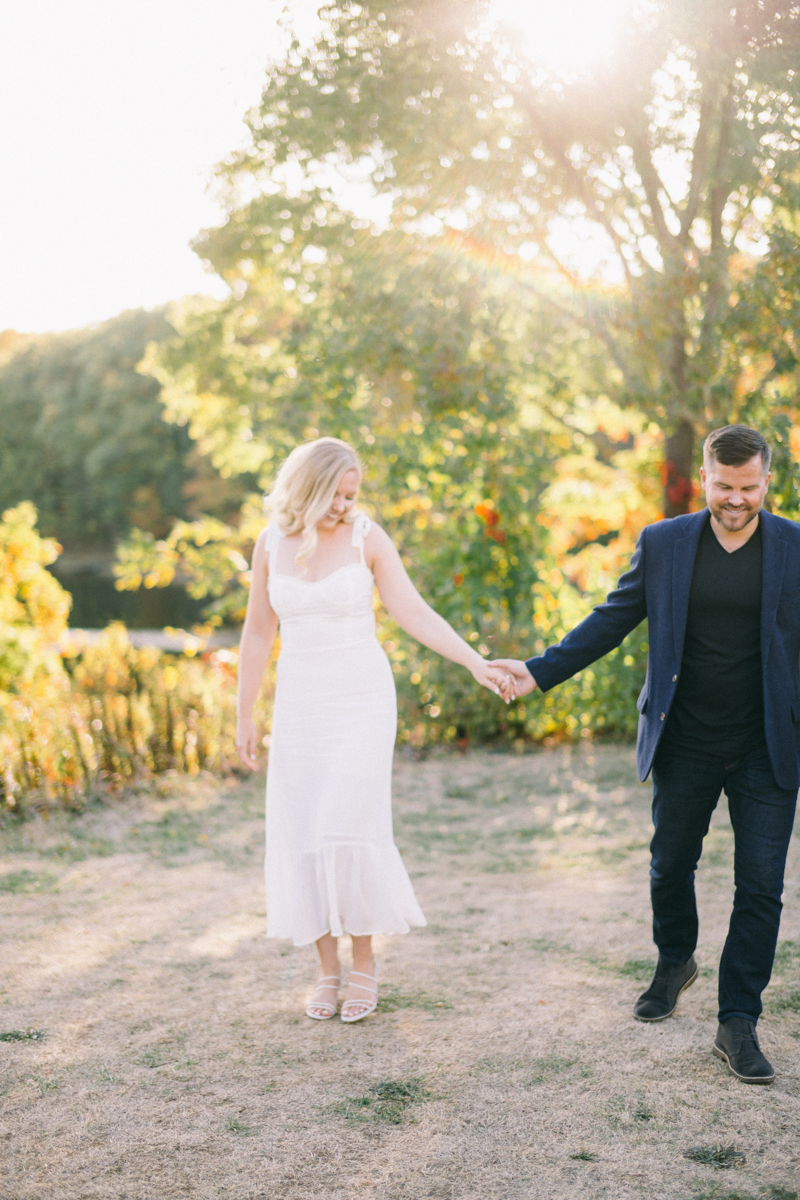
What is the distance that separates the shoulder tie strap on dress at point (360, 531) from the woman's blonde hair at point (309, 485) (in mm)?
147

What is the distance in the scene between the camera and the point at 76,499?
151 ft

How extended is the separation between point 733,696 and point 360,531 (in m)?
1.34

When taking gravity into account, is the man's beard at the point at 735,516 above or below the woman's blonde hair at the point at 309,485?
below

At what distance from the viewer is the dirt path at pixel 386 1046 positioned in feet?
8.39

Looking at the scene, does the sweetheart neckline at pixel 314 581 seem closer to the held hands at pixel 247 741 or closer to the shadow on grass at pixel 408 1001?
the held hands at pixel 247 741

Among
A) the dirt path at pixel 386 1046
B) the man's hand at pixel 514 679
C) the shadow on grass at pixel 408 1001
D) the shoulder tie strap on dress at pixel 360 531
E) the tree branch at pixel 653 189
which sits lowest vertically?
the shadow on grass at pixel 408 1001

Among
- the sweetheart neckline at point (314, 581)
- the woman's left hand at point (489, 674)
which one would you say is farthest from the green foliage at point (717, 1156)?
the sweetheart neckline at point (314, 581)

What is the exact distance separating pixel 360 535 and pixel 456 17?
4890 millimetres

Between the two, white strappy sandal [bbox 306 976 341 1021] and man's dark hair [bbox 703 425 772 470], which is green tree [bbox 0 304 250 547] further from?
man's dark hair [bbox 703 425 772 470]

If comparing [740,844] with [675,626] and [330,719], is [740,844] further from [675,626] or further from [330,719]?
[330,719]

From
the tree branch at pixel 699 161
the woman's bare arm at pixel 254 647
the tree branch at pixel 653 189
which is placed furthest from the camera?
the tree branch at pixel 653 189

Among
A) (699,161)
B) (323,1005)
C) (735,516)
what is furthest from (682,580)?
(699,161)

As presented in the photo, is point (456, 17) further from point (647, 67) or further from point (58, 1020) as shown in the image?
point (58, 1020)

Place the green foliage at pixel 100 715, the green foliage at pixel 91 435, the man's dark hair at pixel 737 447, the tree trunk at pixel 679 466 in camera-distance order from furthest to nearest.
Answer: the green foliage at pixel 91 435 < the tree trunk at pixel 679 466 < the green foliage at pixel 100 715 < the man's dark hair at pixel 737 447
